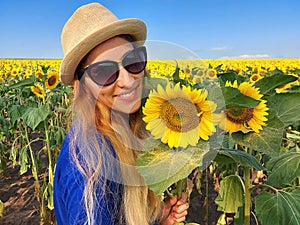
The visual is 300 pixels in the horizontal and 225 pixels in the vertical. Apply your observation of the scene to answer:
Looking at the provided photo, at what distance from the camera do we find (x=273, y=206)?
1.32 meters

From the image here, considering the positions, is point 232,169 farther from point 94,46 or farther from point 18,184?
point 18,184

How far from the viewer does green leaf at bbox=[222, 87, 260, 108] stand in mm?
964

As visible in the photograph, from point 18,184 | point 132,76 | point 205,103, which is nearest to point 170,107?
point 205,103

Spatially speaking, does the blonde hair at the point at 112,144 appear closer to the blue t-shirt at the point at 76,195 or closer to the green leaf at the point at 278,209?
the blue t-shirt at the point at 76,195

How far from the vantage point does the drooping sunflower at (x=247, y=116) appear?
1.06 metres

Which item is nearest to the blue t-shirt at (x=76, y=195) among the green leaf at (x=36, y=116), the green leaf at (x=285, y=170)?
the green leaf at (x=285, y=170)

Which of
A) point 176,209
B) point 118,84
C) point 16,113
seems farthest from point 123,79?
point 16,113

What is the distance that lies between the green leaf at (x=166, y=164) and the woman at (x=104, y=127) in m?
0.32

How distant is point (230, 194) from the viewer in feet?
4.99

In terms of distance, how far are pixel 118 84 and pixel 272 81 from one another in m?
0.53

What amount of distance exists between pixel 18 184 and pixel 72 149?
3.38 meters

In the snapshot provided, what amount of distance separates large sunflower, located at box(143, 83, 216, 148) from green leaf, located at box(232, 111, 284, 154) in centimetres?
19

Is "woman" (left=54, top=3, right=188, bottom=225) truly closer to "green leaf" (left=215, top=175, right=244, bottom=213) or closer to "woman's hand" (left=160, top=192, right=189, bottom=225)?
"woman's hand" (left=160, top=192, right=189, bottom=225)

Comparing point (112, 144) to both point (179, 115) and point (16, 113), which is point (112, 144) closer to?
point (179, 115)
